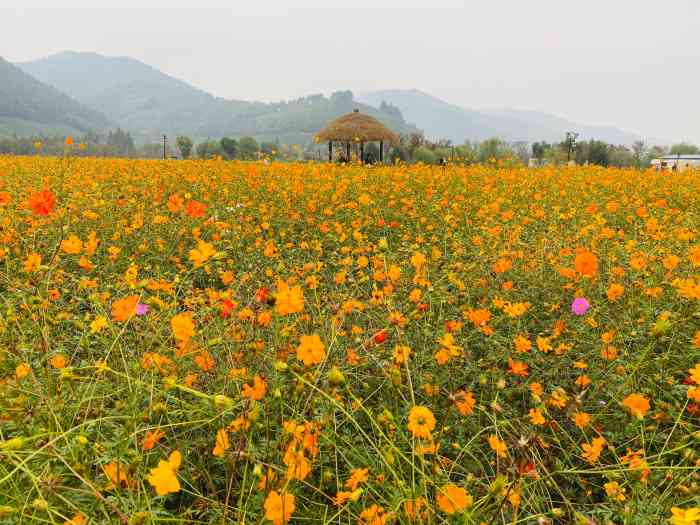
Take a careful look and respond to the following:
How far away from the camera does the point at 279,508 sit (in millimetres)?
991

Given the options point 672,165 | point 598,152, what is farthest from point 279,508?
point 598,152

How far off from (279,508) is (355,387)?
2.91ft

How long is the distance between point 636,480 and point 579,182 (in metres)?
6.93

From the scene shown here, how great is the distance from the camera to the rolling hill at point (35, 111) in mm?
121700

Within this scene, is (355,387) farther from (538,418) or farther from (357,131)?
(357,131)

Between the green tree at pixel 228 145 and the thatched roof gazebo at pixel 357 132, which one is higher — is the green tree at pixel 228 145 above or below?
above

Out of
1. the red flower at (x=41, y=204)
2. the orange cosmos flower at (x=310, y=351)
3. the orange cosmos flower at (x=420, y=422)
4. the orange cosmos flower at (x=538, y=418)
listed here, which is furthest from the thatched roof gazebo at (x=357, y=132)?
the orange cosmos flower at (x=420, y=422)

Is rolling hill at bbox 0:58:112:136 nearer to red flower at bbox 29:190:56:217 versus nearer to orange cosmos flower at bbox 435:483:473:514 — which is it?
red flower at bbox 29:190:56:217

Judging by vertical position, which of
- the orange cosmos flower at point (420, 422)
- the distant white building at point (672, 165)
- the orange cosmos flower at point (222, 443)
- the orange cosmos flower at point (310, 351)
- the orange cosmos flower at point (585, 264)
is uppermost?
the distant white building at point (672, 165)

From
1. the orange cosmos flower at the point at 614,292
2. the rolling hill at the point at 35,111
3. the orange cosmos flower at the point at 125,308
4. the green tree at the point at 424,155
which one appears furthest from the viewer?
the rolling hill at the point at 35,111

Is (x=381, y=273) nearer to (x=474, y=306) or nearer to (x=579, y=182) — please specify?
(x=474, y=306)

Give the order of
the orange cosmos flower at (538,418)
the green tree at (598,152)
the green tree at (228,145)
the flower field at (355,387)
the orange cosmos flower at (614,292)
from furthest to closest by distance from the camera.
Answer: the green tree at (228,145), the green tree at (598,152), the orange cosmos flower at (614,292), the orange cosmos flower at (538,418), the flower field at (355,387)

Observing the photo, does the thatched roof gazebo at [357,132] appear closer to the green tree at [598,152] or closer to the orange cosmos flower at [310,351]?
the orange cosmos flower at [310,351]

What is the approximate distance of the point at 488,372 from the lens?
6.30 ft
